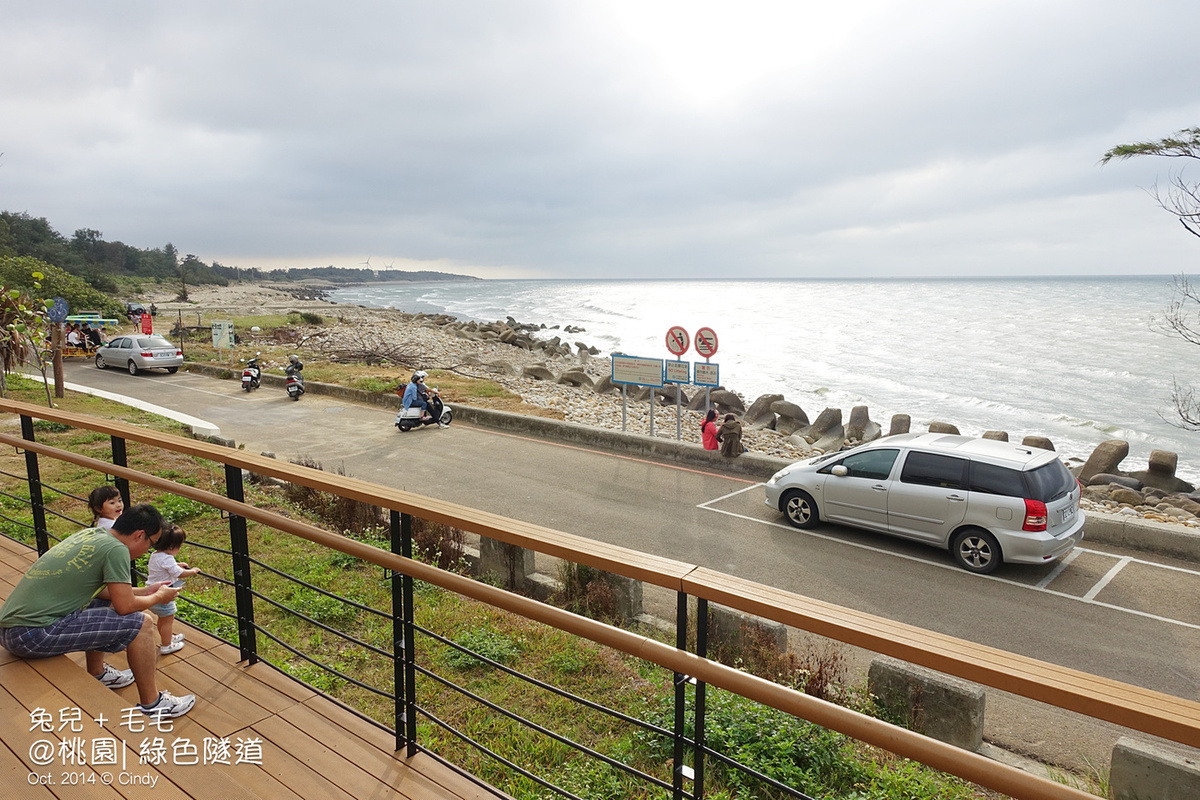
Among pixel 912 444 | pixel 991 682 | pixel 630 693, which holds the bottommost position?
pixel 630 693

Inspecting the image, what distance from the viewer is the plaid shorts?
3.66 metres

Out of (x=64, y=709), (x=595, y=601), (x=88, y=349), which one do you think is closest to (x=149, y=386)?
(x=88, y=349)

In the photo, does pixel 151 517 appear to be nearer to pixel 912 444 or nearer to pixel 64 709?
pixel 64 709

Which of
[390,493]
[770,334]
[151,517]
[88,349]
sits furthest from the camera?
[770,334]

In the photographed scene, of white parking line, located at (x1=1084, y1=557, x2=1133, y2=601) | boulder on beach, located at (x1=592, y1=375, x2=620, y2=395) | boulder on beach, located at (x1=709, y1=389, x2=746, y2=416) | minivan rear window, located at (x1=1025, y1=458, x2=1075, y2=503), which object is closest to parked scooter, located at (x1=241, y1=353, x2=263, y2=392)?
boulder on beach, located at (x1=592, y1=375, x2=620, y2=395)

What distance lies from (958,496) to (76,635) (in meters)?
9.45

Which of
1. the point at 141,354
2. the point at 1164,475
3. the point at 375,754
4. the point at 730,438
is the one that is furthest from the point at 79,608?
the point at 141,354

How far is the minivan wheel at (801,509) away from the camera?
1090cm

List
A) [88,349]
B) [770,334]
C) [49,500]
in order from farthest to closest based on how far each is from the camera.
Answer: [770,334], [88,349], [49,500]

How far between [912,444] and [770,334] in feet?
193

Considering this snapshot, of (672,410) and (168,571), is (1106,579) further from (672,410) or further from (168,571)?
(672,410)

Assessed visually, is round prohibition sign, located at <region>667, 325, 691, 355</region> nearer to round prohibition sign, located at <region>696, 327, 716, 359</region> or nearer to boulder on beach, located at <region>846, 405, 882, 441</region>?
round prohibition sign, located at <region>696, 327, 716, 359</region>

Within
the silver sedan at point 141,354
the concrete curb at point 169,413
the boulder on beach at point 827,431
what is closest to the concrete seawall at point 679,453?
→ the concrete curb at point 169,413

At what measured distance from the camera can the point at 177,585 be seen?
439 cm
